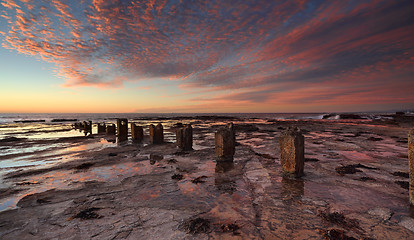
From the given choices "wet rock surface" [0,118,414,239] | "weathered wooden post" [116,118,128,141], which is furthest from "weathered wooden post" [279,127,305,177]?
"weathered wooden post" [116,118,128,141]

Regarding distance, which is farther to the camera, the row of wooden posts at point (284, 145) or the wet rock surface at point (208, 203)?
the row of wooden posts at point (284, 145)

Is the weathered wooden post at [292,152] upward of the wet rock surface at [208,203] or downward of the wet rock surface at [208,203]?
upward

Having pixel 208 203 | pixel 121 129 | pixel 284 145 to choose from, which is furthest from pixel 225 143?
pixel 121 129

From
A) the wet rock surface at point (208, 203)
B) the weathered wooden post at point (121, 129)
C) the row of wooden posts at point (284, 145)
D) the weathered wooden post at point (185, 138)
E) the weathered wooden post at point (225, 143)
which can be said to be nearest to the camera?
the wet rock surface at point (208, 203)

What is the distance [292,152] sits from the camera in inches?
226

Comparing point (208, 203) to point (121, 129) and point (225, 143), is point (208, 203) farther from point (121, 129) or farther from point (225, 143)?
point (121, 129)

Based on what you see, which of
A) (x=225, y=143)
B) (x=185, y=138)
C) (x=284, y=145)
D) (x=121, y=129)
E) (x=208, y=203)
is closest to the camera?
(x=208, y=203)

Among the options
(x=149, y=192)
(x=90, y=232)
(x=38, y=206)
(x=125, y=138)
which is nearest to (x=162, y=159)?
(x=149, y=192)

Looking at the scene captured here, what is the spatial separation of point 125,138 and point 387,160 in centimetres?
1634

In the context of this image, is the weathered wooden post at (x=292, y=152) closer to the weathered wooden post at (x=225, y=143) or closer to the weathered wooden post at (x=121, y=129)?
the weathered wooden post at (x=225, y=143)

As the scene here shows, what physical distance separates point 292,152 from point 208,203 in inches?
122

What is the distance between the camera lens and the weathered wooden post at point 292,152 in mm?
5676

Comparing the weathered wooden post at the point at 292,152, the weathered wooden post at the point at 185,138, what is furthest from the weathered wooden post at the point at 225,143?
the weathered wooden post at the point at 185,138

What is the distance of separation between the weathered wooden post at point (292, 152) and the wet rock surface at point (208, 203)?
1.16 feet
